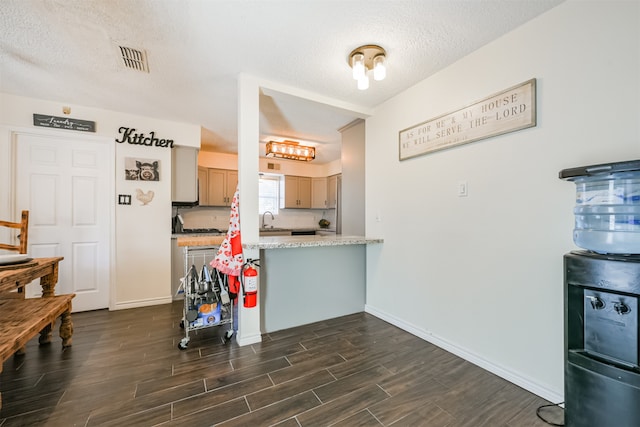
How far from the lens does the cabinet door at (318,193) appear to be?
20.7 ft

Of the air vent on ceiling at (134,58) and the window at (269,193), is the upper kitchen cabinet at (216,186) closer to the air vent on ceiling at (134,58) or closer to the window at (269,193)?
the window at (269,193)

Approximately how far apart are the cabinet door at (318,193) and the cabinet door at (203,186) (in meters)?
2.40

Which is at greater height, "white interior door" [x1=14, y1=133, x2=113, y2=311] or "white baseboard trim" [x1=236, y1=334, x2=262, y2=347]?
"white interior door" [x1=14, y1=133, x2=113, y2=311]

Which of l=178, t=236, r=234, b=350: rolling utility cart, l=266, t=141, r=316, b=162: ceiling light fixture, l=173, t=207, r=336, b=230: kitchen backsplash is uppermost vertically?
l=266, t=141, r=316, b=162: ceiling light fixture

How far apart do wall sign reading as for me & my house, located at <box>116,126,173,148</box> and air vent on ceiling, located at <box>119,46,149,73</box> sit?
1.36m

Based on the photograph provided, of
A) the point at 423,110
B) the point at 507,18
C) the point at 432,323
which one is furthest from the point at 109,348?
the point at 507,18

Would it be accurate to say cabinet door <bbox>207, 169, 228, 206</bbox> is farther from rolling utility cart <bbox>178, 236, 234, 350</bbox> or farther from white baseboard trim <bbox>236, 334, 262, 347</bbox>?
white baseboard trim <bbox>236, 334, 262, 347</bbox>

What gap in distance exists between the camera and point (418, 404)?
1631 millimetres

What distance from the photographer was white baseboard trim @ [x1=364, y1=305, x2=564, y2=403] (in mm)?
1683

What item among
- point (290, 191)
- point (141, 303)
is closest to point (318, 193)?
point (290, 191)

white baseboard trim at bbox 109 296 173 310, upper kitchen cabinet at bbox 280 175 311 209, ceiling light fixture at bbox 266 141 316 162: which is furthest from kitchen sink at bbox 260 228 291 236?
white baseboard trim at bbox 109 296 173 310

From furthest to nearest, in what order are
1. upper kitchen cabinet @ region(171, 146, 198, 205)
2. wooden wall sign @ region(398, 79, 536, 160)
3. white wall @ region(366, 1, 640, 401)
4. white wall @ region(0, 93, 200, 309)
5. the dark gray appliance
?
upper kitchen cabinet @ region(171, 146, 198, 205)
white wall @ region(0, 93, 200, 309)
wooden wall sign @ region(398, 79, 536, 160)
white wall @ region(366, 1, 640, 401)
the dark gray appliance

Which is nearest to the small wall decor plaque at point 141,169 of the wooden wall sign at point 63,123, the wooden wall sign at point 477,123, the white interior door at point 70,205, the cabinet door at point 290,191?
the white interior door at point 70,205

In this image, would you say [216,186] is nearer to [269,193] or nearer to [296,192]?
[269,193]
